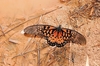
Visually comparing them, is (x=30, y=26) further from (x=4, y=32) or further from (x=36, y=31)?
(x=4, y=32)

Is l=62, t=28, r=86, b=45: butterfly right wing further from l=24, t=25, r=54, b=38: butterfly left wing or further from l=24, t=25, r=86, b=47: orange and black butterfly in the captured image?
l=24, t=25, r=54, b=38: butterfly left wing

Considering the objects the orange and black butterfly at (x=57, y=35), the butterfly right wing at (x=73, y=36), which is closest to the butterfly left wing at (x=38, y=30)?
the orange and black butterfly at (x=57, y=35)

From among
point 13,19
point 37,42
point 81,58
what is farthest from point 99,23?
point 13,19

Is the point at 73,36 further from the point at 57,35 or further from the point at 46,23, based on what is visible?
the point at 46,23

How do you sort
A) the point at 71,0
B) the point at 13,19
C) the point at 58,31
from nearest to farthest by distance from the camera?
the point at 58,31 < the point at 13,19 < the point at 71,0

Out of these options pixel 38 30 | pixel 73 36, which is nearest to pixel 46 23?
pixel 38 30

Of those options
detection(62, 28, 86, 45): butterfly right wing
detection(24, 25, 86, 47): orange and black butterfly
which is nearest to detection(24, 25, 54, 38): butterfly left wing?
detection(24, 25, 86, 47): orange and black butterfly
